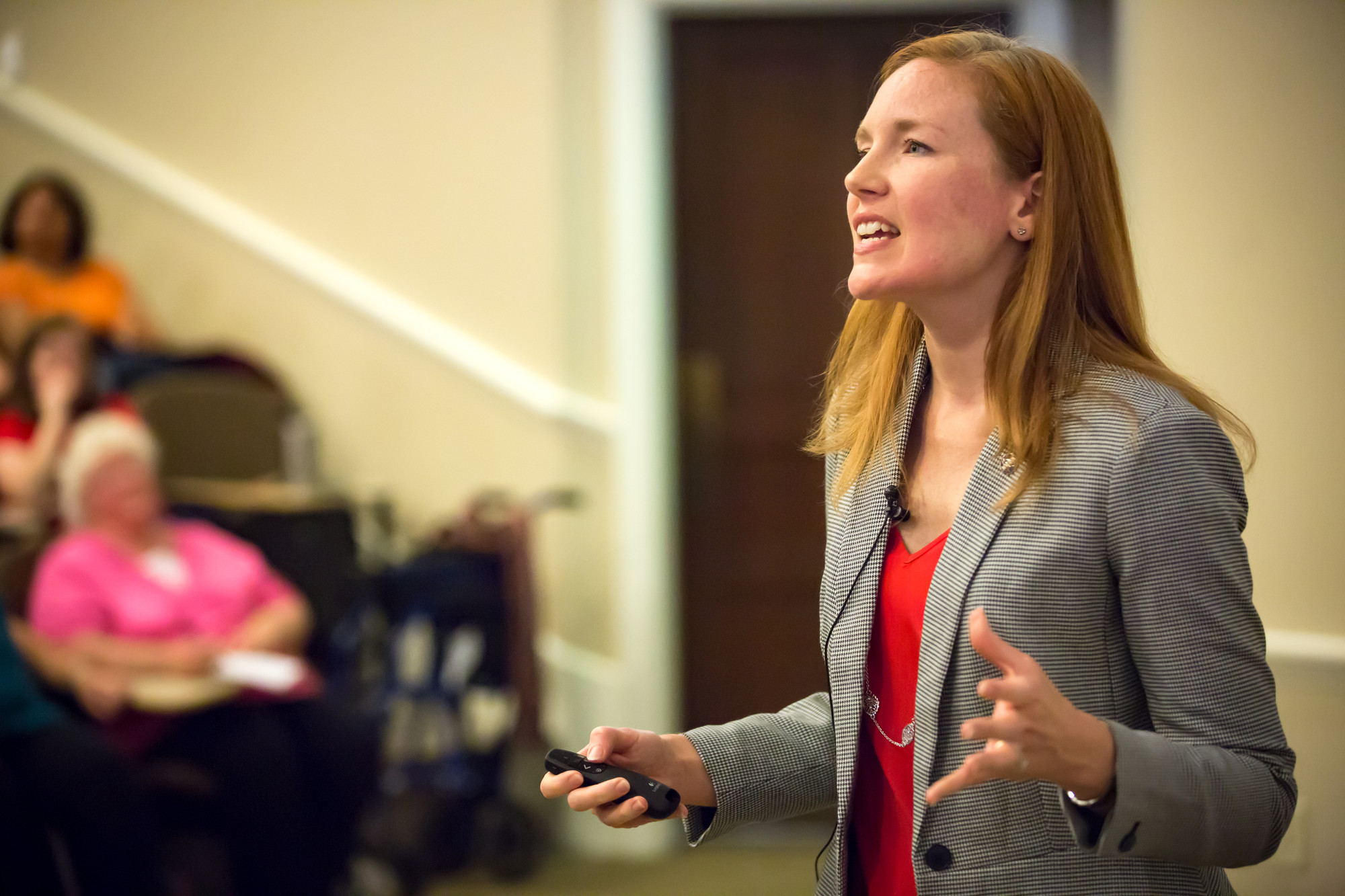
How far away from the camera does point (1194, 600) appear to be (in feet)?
3.06

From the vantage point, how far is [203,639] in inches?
118

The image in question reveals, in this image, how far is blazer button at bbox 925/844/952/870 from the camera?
100cm

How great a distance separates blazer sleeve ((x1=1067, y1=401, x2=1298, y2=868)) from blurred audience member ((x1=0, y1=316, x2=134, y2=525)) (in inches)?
125

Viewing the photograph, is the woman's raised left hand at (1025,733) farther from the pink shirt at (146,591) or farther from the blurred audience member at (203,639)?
the pink shirt at (146,591)

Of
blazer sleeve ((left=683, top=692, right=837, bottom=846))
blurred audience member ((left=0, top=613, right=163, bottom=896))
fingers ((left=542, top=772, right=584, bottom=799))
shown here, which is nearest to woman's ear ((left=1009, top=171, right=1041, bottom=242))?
blazer sleeve ((left=683, top=692, right=837, bottom=846))

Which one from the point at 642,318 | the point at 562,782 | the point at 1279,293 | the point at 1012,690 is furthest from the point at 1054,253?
the point at 642,318

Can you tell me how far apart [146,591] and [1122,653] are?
262 centimetres

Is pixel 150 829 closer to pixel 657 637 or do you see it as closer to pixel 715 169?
pixel 657 637

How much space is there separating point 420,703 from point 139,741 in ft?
3.14

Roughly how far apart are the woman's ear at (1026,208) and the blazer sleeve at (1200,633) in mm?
221

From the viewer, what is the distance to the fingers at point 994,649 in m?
0.84

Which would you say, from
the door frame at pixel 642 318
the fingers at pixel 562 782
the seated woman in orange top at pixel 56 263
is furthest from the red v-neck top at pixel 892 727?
the seated woman in orange top at pixel 56 263

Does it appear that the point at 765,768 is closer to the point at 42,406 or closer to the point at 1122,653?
the point at 1122,653

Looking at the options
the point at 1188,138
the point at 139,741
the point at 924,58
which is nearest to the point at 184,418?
the point at 139,741
